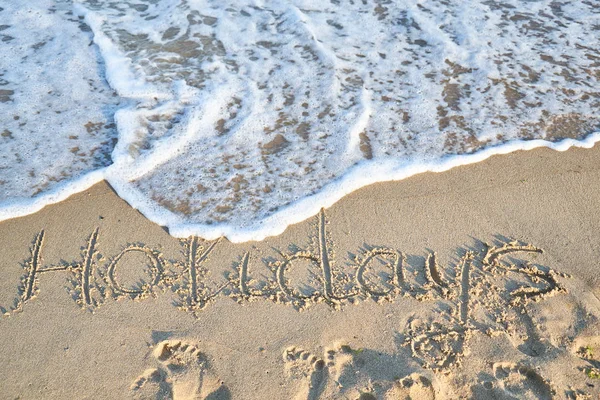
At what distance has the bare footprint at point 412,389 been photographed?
282cm

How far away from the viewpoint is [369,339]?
3.07 meters

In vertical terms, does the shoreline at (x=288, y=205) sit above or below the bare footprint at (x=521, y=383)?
above

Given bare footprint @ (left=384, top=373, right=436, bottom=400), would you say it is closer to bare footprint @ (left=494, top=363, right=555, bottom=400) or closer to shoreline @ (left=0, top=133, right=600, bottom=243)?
bare footprint @ (left=494, top=363, right=555, bottom=400)

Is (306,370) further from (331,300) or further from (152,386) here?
(152,386)

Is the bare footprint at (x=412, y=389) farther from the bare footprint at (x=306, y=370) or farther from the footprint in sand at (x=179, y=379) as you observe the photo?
the footprint in sand at (x=179, y=379)

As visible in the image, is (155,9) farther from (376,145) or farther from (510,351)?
(510,351)

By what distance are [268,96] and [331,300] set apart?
102 inches

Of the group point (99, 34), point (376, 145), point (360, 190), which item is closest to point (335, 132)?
point (376, 145)

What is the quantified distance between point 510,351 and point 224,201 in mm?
2390

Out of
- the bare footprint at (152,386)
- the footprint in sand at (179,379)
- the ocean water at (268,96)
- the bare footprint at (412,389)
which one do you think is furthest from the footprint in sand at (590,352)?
the bare footprint at (152,386)

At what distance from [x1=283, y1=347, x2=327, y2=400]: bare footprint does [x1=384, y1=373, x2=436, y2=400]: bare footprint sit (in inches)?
16.1

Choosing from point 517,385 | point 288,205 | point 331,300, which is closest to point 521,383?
point 517,385

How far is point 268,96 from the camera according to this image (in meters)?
5.04

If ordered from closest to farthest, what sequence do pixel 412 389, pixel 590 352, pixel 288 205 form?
1. pixel 412 389
2. pixel 590 352
3. pixel 288 205
